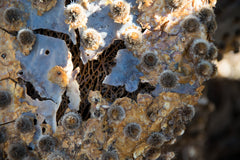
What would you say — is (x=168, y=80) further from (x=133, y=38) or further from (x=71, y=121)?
(x=71, y=121)

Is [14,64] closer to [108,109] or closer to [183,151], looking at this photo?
[108,109]

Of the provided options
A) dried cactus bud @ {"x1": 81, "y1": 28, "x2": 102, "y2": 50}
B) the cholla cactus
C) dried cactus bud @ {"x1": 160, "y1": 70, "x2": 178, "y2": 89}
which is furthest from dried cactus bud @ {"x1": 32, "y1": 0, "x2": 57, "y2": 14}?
dried cactus bud @ {"x1": 160, "y1": 70, "x2": 178, "y2": 89}

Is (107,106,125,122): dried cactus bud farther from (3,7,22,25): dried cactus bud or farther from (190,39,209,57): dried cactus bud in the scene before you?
(3,7,22,25): dried cactus bud

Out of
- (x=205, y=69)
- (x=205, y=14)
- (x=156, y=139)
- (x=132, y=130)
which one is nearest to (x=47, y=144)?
(x=132, y=130)

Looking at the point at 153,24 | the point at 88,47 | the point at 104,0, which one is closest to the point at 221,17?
the point at 153,24

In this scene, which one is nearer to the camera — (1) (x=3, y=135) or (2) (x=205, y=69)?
(2) (x=205, y=69)
